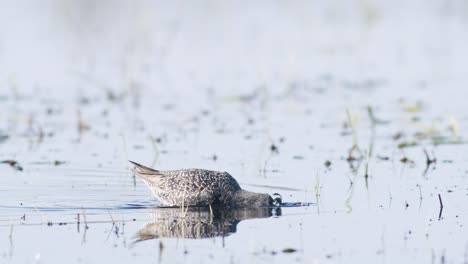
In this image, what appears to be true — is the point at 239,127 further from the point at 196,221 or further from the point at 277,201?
the point at 196,221

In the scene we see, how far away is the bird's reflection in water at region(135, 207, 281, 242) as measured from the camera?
9445mm

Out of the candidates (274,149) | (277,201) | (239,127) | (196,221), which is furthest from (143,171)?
(239,127)

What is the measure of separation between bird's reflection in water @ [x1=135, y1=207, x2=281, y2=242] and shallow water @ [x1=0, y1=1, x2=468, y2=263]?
38 mm

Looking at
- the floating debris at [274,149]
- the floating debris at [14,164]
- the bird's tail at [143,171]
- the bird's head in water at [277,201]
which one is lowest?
the bird's head in water at [277,201]

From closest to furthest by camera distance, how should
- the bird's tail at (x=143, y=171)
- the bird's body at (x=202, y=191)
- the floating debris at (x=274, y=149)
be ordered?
the bird's body at (x=202, y=191) < the bird's tail at (x=143, y=171) < the floating debris at (x=274, y=149)

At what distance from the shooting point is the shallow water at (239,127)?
9.25m

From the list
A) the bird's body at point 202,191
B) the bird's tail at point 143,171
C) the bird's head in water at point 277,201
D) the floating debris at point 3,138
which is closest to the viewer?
the bird's head in water at point 277,201

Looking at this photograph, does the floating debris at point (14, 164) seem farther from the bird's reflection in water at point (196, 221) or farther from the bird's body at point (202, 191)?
the bird's reflection in water at point (196, 221)

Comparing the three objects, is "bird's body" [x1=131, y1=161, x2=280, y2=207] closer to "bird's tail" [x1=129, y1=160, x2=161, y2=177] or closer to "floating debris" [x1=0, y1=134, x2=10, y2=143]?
"bird's tail" [x1=129, y1=160, x2=161, y2=177]

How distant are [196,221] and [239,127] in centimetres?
564

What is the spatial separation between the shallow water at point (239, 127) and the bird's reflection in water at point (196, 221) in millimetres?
38

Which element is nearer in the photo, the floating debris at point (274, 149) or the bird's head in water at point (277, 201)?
the bird's head in water at point (277, 201)

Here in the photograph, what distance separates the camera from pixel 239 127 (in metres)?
15.7

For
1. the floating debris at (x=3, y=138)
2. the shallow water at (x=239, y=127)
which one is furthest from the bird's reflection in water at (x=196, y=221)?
the floating debris at (x=3, y=138)
